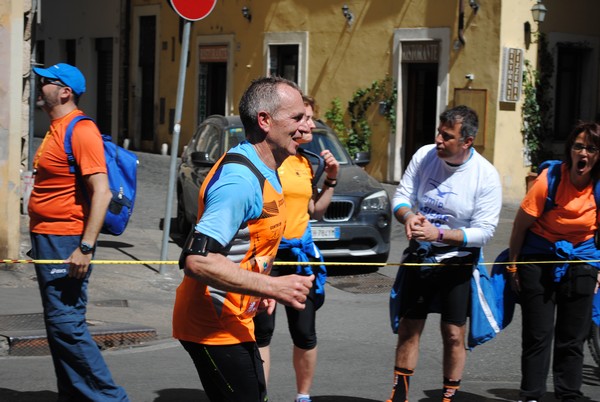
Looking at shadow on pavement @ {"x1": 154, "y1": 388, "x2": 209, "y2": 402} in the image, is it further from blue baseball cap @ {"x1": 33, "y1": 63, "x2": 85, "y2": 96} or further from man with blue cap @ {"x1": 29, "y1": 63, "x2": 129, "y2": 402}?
blue baseball cap @ {"x1": 33, "y1": 63, "x2": 85, "y2": 96}

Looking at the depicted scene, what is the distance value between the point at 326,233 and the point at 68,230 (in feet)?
21.4

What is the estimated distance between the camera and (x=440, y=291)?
20.8ft

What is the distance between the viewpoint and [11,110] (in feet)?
34.6

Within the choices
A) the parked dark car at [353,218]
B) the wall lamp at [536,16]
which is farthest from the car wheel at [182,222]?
the wall lamp at [536,16]

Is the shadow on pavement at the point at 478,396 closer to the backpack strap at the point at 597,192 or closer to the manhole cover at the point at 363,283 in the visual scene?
the backpack strap at the point at 597,192

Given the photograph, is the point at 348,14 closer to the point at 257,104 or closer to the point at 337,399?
the point at 337,399

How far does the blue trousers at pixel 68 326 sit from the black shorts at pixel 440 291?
175cm

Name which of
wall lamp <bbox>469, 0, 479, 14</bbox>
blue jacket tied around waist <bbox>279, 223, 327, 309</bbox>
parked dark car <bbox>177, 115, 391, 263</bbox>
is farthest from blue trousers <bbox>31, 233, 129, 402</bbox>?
wall lamp <bbox>469, 0, 479, 14</bbox>

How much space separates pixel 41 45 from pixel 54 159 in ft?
100

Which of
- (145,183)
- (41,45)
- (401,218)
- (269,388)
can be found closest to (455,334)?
(401,218)

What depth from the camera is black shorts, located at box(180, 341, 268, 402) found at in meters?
4.23

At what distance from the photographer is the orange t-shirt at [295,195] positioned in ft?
20.9

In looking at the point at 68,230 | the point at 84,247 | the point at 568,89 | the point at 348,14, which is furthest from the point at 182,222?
the point at 568,89

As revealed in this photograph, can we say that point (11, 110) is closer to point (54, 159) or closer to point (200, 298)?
point (54, 159)
